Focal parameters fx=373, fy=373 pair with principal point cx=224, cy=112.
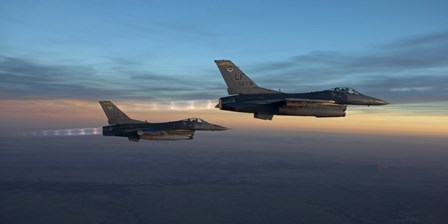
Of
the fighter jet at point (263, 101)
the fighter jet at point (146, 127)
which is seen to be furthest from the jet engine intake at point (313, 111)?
the fighter jet at point (146, 127)

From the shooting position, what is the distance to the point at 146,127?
3290 inches

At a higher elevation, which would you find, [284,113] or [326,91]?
[326,91]

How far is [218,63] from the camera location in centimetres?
4606

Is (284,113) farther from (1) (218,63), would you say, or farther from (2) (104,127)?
(2) (104,127)

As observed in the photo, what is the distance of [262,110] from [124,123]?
41217 mm

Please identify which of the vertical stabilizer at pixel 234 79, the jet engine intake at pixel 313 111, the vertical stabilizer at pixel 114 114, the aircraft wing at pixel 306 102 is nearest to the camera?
the aircraft wing at pixel 306 102

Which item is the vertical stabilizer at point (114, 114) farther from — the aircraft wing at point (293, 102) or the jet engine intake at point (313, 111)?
the jet engine intake at point (313, 111)

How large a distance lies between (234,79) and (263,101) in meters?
4.49

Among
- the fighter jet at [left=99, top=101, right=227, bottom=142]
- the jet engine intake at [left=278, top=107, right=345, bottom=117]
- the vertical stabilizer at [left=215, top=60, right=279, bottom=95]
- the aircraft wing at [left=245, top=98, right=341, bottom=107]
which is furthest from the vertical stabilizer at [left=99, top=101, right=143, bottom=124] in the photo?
the jet engine intake at [left=278, top=107, right=345, bottom=117]

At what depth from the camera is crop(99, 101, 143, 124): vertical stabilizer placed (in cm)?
7488

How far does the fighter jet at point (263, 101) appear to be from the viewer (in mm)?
45031

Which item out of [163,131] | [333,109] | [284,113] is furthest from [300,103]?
[163,131]

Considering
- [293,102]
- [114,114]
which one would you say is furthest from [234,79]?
[114,114]

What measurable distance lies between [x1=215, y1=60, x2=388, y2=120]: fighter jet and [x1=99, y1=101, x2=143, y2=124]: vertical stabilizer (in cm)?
3693
